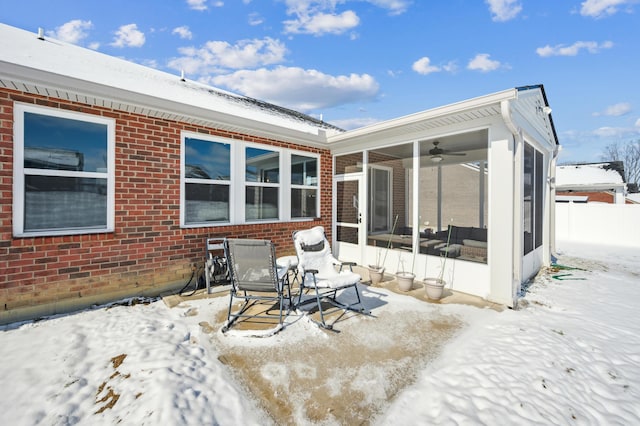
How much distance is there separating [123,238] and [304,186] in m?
Answer: 3.71

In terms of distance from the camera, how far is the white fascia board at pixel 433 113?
389 cm

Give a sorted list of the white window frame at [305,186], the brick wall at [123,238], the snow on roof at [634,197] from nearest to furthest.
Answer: the brick wall at [123,238] < the white window frame at [305,186] < the snow on roof at [634,197]

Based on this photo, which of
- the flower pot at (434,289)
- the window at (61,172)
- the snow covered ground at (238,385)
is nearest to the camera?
the snow covered ground at (238,385)

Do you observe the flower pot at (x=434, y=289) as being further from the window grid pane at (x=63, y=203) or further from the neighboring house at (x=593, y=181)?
the neighboring house at (x=593, y=181)

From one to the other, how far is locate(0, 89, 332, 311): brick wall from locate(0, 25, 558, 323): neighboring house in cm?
2

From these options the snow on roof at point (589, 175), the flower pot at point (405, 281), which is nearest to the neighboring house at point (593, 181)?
the snow on roof at point (589, 175)

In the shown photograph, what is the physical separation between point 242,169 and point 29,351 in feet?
12.5

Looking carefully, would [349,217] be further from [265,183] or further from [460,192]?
[460,192]

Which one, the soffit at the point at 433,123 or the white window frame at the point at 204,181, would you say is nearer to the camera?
the soffit at the point at 433,123

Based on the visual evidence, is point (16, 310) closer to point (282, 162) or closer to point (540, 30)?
point (282, 162)

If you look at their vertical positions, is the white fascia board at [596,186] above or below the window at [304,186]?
above

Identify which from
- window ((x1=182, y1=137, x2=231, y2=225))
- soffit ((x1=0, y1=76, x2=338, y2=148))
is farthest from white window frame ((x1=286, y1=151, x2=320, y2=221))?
window ((x1=182, y1=137, x2=231, y2=225))

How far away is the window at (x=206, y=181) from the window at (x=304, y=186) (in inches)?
61.8

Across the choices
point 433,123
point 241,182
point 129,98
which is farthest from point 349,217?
point 129,98
